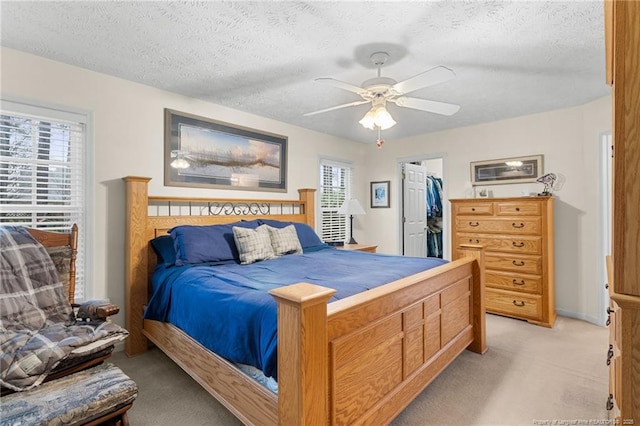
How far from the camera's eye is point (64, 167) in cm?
264

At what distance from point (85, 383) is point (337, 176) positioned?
167 inches

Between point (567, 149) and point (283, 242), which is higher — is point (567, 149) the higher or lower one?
the higher one

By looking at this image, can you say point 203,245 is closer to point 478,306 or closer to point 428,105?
point 428,105

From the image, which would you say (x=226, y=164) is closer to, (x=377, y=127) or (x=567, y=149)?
(x=377, y=127)

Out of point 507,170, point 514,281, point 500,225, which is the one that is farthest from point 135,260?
point 507,170

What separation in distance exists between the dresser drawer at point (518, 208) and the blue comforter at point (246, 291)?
156 centimetres

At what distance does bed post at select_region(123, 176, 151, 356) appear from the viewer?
9.30 feet

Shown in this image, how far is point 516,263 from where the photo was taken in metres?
3.71

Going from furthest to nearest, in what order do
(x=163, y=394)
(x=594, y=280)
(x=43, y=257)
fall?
(x=594, y=280)
(x=163, y=394)
(x=43, y=257)

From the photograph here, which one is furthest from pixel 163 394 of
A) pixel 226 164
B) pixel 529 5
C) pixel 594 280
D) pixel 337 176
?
pixel 594 280

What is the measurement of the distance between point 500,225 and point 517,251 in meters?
0.35

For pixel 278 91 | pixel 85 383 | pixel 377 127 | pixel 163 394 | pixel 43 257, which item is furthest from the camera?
pixel 278 91

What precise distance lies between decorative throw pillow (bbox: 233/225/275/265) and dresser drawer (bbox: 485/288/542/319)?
2760 mm

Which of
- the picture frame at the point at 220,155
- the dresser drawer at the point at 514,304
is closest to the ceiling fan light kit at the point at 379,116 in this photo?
the picture frame at the point at 220,155
